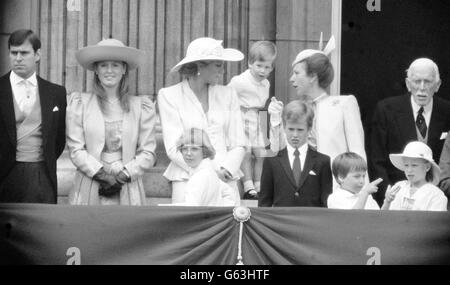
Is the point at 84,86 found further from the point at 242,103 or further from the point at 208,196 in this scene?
the point at 208,196

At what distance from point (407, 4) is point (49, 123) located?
3734 millimetres

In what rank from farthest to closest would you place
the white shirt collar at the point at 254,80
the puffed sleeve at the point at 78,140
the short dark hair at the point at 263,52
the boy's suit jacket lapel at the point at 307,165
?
the white shirt collar at the point at 254,80 → the short dark hair at the point at 263,52 → the puffed sleeve at the point at 78,140 → the boy's suit jacket lapel at the point at 307,165

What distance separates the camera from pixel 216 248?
33.2ft

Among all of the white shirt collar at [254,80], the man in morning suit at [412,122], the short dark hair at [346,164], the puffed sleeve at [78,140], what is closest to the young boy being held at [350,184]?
the short dark hair at [346,164]

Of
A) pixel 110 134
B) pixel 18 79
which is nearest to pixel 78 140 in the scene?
pixel 110 134

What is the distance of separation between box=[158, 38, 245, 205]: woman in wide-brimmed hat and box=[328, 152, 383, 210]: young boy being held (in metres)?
0.79

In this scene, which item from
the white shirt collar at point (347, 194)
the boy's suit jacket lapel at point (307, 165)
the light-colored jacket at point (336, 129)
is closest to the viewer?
the white shirt collar at point (347, 194)

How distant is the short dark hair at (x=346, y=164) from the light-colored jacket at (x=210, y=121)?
0.80 metres

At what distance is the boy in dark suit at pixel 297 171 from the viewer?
1073 centimetres

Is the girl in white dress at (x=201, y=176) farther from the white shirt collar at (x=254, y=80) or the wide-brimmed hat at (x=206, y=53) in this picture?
the white shirt collar at (x=254, y=80)

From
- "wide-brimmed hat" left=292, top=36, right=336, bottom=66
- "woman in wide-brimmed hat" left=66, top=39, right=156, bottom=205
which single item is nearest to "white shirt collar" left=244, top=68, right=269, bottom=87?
"wide-brimmed hat" left=292, top=36, right=336, bottom=66

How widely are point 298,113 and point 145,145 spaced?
3.89 feet

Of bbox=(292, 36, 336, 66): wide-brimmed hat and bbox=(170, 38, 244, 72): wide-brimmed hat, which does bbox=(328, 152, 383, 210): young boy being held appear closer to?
bbox=(292, 36, 336, 66): wide-brimmed hat

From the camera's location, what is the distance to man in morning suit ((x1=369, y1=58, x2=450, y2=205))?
1145 centimetres
